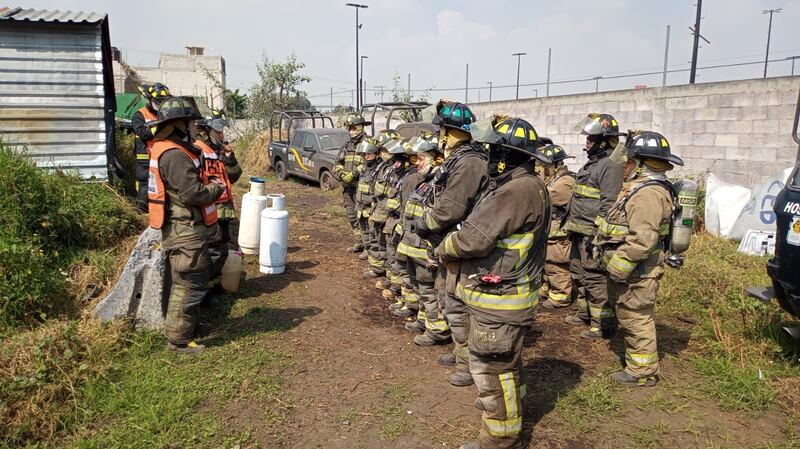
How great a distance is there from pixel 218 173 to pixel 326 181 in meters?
9.03

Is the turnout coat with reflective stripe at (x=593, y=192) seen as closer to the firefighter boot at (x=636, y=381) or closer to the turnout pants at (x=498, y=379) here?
the firefighter boot at (x=636, y=381)

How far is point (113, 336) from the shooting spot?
14.0 feet

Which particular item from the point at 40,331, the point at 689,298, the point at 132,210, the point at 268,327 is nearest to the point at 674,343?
the point at 689,298

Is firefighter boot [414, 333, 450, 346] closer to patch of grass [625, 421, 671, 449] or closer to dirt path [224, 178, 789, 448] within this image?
dirt path [224, 178, 789, 448]

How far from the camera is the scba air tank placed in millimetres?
3939

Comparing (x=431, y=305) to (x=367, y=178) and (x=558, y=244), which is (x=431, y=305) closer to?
(x=558, y=244)

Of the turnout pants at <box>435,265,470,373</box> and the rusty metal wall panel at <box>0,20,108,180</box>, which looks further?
the rusty metal wall panel at <box>0,20,108,180</box>

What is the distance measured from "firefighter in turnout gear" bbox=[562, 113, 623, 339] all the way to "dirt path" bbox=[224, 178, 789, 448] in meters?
0.27

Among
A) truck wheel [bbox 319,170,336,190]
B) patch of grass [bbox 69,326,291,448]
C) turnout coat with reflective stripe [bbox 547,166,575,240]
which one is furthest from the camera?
truck wheel [bbox 319,170,336,190]

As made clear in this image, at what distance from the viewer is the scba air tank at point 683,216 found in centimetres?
394

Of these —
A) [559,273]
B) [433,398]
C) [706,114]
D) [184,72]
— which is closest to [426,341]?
[433,398]

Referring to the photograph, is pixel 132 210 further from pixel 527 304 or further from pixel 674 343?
pixel 674 343

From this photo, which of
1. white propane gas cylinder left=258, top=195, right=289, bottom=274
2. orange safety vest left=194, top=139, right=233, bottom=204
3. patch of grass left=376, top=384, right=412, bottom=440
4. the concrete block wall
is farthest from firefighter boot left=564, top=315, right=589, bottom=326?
the concrete block wall

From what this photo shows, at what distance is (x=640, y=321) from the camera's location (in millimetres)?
4031
